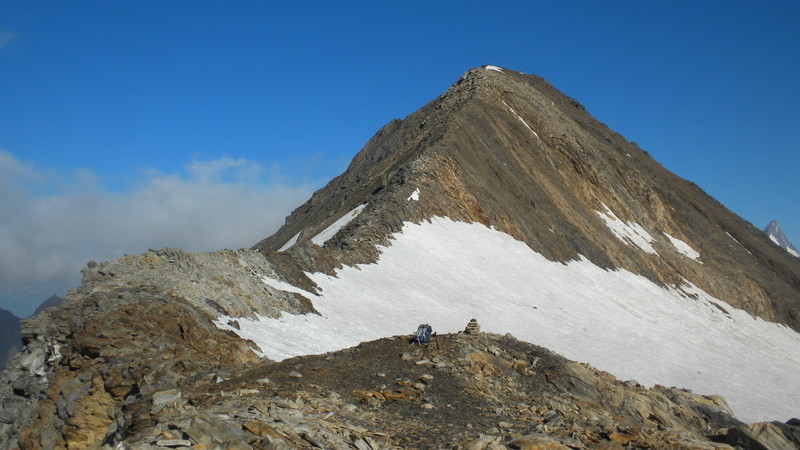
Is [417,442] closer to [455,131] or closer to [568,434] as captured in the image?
[568,434]

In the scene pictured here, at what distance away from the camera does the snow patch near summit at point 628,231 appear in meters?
51.7

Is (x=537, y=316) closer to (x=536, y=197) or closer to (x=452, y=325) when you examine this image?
(x=452, y=325)

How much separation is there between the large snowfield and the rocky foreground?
4389 mm

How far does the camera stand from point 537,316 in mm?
30469

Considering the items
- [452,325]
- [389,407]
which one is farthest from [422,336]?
[452,325]

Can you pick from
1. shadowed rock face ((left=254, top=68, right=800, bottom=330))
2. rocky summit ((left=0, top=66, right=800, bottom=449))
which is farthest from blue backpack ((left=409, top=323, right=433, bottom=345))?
shadowed rock face ((left=254, top=68, right=800, bottom=330))

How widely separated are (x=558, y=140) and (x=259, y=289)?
4390cm

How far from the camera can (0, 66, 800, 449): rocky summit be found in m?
10.0

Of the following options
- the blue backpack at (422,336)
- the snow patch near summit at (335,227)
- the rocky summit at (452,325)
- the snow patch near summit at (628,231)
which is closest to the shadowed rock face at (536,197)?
the rocky summit at (452,325)

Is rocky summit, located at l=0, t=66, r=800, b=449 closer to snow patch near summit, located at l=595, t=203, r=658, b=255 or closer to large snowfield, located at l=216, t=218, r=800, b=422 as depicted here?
large snowfield, located at l=216, t=218, r=800, b=422

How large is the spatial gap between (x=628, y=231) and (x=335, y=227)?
102ft

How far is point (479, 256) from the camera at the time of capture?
1351 inches

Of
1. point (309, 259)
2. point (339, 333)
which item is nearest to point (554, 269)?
point (309, 259)

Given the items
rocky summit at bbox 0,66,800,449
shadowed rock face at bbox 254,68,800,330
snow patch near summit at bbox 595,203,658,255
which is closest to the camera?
rocky summit at bbox 0,66,800,449
